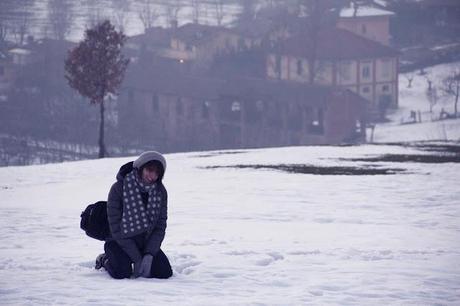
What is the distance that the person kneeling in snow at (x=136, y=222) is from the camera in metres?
9.61

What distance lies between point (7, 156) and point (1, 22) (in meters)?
59.8

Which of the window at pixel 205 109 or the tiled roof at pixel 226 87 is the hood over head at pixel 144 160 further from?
the window at pixel 205 109

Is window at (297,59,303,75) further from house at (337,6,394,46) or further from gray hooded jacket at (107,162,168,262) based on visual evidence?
gray hooded jacket at (107,162,168,262)

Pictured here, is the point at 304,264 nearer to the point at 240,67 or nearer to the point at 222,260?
the point at 222,260

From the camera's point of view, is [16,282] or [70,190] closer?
[16,282]

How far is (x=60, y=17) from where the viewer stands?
121312mm

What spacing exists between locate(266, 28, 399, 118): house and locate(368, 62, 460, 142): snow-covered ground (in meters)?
2.11

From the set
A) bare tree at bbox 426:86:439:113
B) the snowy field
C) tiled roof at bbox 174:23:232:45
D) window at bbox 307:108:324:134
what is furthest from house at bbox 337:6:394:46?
the snowy field

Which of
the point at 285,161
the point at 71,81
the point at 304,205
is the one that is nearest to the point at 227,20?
the point at 71,81

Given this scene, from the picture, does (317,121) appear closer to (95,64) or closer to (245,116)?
(245,116)

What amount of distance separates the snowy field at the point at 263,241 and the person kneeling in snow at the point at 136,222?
20cm

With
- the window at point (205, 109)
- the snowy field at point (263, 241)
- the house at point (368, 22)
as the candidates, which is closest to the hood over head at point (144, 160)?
the snowy field at point (263, 241)

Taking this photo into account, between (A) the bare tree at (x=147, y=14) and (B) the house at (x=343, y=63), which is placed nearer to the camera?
(B) the house at (x=343, y=63)

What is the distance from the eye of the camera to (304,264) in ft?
35.3
